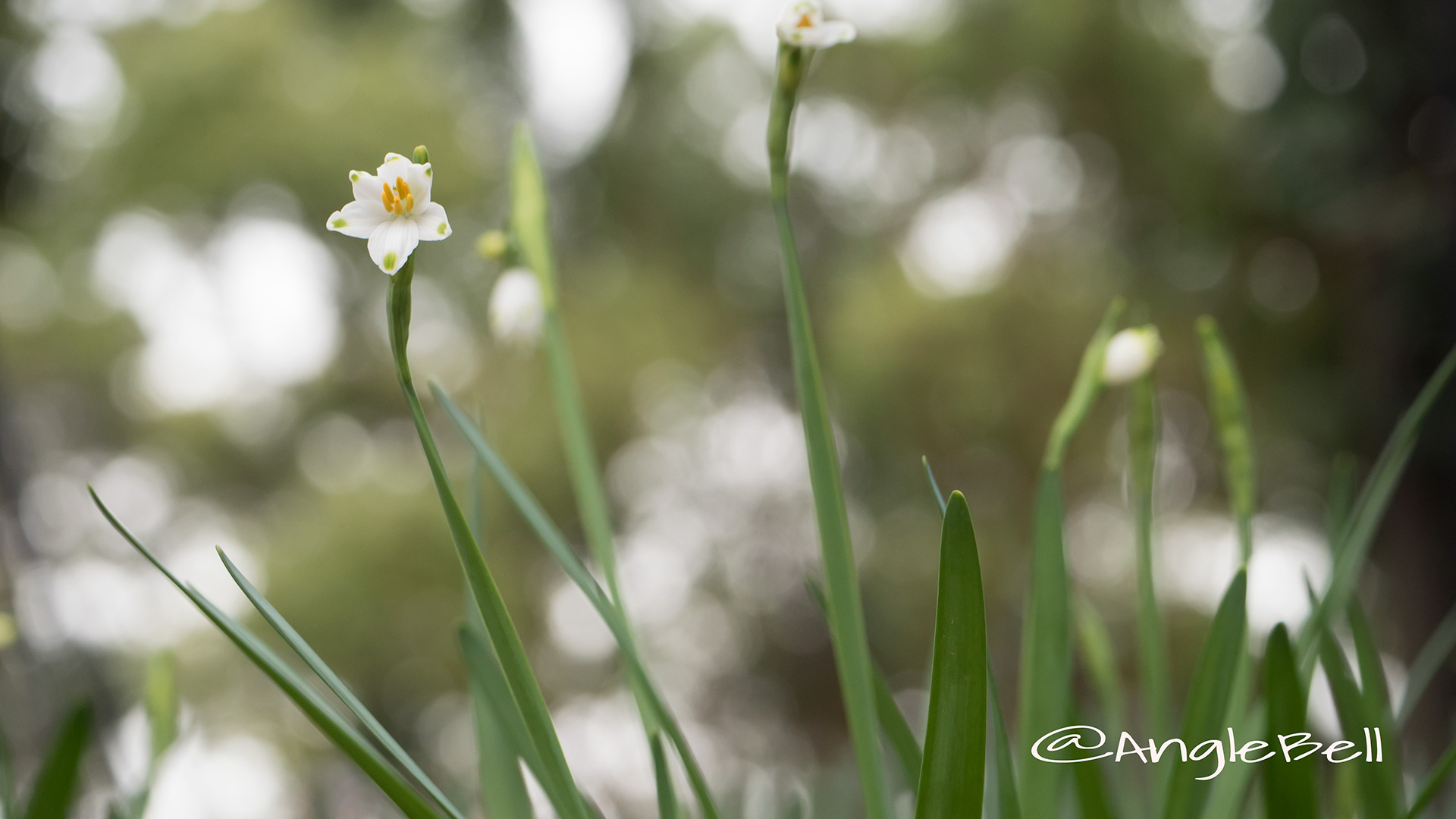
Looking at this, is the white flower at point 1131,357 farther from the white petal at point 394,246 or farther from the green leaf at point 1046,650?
the white petal at point 394,246

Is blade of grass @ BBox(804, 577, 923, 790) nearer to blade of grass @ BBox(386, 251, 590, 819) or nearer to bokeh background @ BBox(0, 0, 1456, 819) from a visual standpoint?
blade of grass @ BBox(386, 251, 590, 819)

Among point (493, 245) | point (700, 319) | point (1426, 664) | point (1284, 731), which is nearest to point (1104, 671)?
point (1426, 664)

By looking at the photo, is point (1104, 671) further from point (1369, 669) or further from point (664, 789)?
point (664, 789)

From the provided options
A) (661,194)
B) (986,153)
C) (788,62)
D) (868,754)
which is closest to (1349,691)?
(868,754)

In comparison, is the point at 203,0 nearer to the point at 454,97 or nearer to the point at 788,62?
the point at 454,97

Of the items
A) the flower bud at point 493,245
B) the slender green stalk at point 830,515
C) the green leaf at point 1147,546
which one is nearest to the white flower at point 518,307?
the flower bud at point 493,245

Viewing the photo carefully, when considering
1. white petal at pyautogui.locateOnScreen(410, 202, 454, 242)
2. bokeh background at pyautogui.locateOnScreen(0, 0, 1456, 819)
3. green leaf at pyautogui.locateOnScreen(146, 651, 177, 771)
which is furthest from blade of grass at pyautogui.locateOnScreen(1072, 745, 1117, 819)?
bokeh background at pyautogui.locateOnScreen(0, 0, 1456, 819)

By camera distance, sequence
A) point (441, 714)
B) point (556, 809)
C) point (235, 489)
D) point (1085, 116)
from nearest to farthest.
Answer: point (556, 809) < point (1085, 116) < point (441, 714) < point (235, 489)

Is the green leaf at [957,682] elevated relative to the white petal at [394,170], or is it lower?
lower
